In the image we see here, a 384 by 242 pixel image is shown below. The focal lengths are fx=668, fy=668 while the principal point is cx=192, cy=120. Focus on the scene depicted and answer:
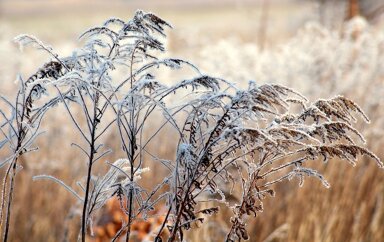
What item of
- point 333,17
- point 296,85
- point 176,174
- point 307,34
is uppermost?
point 333,17

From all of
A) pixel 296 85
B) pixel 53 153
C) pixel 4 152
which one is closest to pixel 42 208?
pixel 53 153

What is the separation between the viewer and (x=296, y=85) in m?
4.77

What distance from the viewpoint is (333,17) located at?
9.01 m

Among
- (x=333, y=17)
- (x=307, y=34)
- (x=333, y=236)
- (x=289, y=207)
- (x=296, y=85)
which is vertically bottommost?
(x=333, y=236)

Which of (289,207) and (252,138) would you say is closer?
(252,138)

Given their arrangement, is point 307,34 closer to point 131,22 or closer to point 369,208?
point 369,208

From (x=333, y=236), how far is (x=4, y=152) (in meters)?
3.40

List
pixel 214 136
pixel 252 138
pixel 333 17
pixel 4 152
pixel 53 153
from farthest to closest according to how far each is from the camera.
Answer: pixel 333 17
pixel 4 152
pixel 53 153
pixel 214 136
pixel 252 138

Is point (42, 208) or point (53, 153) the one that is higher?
point (53, 153)

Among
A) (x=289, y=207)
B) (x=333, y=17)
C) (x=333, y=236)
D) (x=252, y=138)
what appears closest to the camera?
(x=252, y=138)

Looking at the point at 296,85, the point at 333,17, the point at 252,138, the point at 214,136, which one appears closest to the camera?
the point at 252,138

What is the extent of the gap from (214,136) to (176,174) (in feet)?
0.34

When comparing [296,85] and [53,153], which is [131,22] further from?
[53,153]

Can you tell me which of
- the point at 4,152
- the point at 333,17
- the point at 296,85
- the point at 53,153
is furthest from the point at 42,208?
the point at 333,17
